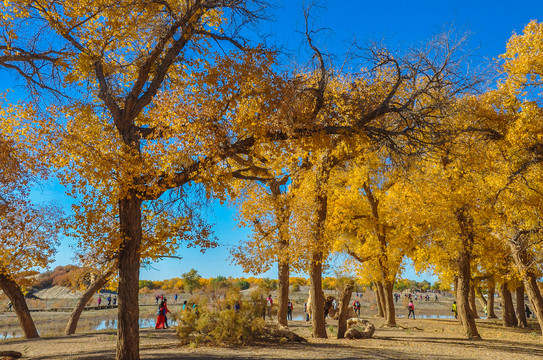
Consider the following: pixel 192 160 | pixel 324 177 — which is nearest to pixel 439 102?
pixel 324 177

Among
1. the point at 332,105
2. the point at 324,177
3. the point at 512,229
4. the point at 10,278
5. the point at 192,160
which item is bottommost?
the point at 10,278

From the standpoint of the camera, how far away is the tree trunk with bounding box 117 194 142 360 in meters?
8.65

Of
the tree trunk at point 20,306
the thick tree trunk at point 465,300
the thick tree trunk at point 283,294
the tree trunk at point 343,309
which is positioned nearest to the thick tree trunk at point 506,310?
the thick tree trunk at point 465,300

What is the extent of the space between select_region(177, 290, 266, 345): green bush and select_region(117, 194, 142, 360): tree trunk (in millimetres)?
3321

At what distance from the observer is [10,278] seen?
16.7 metres

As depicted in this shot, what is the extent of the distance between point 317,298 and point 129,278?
7374 millimetres

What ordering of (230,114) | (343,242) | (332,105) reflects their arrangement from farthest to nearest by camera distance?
(343,242)
(332,105)
(230,114)

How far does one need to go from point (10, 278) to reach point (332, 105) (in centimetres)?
1585

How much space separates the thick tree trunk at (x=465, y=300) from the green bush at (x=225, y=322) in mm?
8594

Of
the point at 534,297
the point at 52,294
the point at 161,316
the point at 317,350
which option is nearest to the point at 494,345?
the point at 534,297

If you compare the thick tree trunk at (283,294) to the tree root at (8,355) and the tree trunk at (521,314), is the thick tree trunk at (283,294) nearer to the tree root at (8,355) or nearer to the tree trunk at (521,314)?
the tree root at (8,355)

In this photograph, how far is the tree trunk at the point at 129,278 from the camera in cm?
865

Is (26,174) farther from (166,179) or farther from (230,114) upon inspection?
(230,114)

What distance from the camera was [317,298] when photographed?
14.0m
